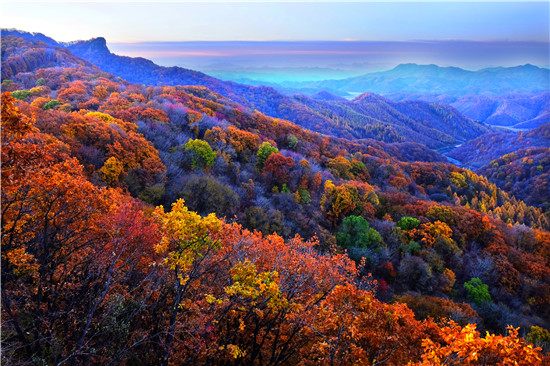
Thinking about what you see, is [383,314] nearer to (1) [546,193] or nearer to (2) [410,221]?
(2) [410,221]

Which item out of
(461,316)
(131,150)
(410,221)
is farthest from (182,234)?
(410,221)

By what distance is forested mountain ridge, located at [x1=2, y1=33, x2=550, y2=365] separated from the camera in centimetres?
929

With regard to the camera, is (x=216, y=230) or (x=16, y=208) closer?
(x=216, y=230)

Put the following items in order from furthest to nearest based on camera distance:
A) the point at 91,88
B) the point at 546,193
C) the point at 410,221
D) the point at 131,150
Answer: the point at 546,193, the point at 91,88, the point at 410,221, the point at 131,150

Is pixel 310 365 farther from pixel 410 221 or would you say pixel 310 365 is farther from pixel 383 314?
pixel 410 221

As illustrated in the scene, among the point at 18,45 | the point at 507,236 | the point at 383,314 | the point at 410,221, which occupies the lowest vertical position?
the point at 507,236

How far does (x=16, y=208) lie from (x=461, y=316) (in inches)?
→ 1128

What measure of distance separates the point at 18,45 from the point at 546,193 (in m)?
218

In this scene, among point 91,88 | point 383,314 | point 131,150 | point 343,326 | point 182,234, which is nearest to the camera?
point 182,234

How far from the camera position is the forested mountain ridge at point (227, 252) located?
9289mm

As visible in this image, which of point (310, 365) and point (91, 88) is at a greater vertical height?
point (91, 88)

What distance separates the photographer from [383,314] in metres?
10.7

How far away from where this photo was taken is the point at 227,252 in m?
12.2

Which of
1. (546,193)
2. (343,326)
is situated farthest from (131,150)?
(546,193)
